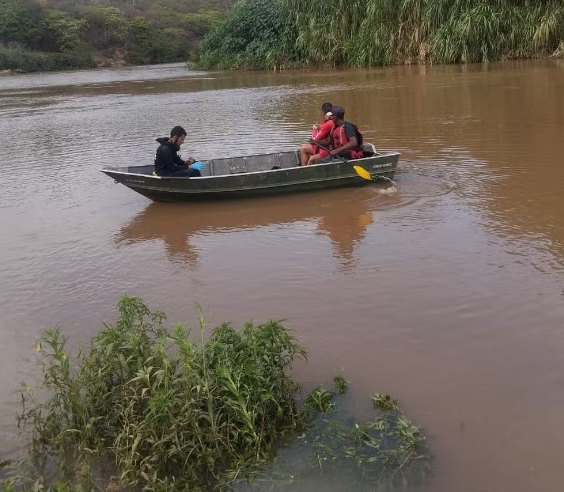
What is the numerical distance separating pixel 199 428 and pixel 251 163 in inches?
297

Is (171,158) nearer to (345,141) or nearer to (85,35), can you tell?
(345,141)

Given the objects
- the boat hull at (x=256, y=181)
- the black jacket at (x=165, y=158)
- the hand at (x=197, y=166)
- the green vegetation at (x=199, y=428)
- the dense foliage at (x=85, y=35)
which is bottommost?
the green vegetation at (x=199, y=428)

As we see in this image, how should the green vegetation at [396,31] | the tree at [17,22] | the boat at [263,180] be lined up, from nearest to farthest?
the boat at [263,180] < the green vegetation at [396,31] < the tree at [17,22]

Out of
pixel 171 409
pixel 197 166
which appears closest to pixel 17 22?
pixel 197 166

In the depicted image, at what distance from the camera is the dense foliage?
62.3 metres

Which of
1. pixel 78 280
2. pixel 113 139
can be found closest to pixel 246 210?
pixel 78 280

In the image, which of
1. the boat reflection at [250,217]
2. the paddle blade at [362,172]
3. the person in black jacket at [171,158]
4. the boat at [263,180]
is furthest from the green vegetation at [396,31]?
the person in black jacket at [171,158]

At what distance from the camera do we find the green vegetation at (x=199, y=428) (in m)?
4.10

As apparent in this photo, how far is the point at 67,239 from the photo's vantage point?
923 cm

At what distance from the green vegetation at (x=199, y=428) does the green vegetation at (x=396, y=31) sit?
24690mm

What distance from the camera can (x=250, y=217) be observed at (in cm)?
963

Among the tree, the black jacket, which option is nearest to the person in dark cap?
the black jacket

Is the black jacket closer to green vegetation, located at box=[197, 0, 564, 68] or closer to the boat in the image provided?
the boat

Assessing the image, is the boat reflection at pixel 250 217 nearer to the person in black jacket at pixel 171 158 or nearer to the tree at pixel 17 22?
the person in black jacket at pixel 171 158
